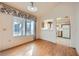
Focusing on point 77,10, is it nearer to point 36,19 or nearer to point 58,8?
point 58,8

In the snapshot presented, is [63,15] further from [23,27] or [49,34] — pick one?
[23,27]

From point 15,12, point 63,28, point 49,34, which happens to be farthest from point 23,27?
point 63,28

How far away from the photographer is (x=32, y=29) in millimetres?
1872

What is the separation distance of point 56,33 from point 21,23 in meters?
0.66

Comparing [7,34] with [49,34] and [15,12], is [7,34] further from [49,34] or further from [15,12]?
[49,34]

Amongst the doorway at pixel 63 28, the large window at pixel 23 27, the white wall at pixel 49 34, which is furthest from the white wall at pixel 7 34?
the doorway at pixel 63 28

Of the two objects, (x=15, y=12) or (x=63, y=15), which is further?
(x=63, y=15)

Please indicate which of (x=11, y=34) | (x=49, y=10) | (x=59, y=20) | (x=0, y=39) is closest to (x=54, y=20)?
(x=59, y=20)

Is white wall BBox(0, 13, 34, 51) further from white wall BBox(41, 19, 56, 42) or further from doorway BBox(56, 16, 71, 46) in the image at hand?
doorway BBox(56, 16, 71, 46)

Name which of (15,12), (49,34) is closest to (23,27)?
(15,12)

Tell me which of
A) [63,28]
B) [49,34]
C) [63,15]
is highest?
[63,15]

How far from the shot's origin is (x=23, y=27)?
1770 mm

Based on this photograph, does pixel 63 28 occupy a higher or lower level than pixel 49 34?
higher

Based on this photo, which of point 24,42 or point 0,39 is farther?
point 24,42
